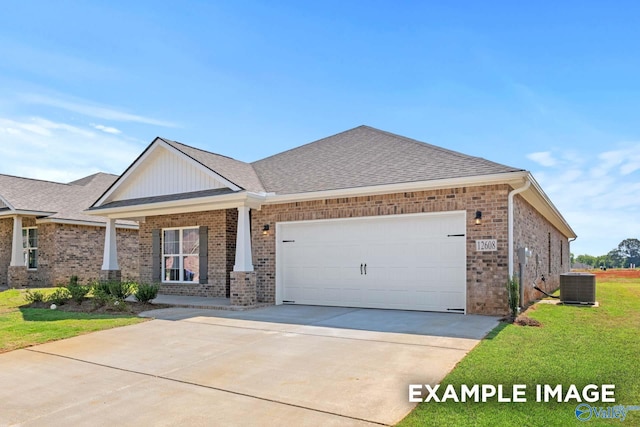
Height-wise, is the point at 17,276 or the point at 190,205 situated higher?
the point at 190,205

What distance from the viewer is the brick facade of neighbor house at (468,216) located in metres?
9.80

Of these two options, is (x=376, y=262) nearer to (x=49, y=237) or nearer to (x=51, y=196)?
(x=49, y=237)

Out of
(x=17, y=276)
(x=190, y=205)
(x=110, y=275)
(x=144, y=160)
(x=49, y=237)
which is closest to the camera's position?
(x=190, y=205)

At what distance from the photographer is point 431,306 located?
420 inches

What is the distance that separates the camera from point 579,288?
12086 mm

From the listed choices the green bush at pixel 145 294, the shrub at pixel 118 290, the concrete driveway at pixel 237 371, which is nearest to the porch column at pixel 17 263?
the shrub at pixel 118 290

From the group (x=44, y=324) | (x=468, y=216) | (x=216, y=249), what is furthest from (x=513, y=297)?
(x=44, y=324)

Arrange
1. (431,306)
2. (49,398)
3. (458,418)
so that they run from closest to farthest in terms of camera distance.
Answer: (458,418)
(49,398)
(431,306)

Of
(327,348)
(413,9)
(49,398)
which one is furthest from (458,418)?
(413,9)

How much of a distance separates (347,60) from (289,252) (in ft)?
19.5

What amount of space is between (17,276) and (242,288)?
43.4 ft

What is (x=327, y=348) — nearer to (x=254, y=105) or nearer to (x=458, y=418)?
(x=458, y=418)

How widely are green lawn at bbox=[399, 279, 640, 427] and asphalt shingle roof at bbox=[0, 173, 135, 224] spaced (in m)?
17.8

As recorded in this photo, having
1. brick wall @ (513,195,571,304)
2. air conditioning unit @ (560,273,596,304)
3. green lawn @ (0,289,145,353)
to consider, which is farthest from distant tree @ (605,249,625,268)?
green lawn @ (0,289,145,353)
